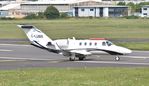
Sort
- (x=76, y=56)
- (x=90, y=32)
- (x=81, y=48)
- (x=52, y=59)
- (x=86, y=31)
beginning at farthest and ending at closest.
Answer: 1. (x=86, y=31)
2. (x=90, y=32)
3. (x=52, y=59)
4. (x=81, y=48)
5. (x=76, y=56)

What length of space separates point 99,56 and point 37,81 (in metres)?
24.0

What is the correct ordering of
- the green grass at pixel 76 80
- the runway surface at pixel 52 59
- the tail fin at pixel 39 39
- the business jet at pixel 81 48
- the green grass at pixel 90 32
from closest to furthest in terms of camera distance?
the green grass at pixel 76 80
the runway surface at pixel 52 59
the business jet at pixel 81 48
the tail fin at pixel 39 39
the green grass at pixel 90 32

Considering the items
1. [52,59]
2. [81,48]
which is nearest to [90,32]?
[52,59]

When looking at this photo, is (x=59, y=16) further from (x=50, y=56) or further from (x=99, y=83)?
(x=99, y=83)

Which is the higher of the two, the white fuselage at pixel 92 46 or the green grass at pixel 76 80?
the green grass at pixel 76 80

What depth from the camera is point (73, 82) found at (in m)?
23.1

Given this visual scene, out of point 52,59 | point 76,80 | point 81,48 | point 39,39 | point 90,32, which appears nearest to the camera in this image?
point 76,80

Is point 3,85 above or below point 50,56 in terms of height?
above

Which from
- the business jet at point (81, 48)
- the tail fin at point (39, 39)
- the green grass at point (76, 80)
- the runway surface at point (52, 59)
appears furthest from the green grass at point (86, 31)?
the green grass at point (76, 80)

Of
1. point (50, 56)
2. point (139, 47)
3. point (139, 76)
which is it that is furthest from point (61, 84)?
point (139, 47)

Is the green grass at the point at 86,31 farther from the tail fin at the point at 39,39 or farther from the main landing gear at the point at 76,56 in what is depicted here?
the main landing gear at the point at 76,56

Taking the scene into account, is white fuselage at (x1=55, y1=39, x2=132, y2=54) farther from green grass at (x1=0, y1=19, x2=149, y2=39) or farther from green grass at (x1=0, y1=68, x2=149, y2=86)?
green grass at (x1=0, y1=19, x2=149, y2=39)

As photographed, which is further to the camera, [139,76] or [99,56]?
[99,56]

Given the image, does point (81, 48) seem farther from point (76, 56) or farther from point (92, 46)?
point (92, 46)
